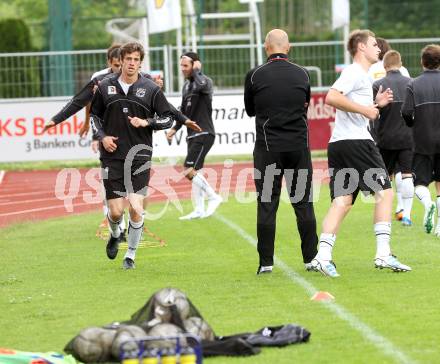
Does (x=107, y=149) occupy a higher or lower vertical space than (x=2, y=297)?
higher

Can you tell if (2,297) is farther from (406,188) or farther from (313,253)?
(406,188)

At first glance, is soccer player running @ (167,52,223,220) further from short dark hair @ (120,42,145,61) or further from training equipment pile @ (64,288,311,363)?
training equipment pile @ (64,288,311,363)

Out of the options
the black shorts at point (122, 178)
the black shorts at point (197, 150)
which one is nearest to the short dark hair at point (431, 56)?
the black shorts at point (122, 178)

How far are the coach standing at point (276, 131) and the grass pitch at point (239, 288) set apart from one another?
1.96 ft

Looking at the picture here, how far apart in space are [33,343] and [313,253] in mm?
3750

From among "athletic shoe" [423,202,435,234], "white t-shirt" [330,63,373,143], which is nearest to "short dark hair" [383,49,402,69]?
"athletic shoe" [423,202,435,234]

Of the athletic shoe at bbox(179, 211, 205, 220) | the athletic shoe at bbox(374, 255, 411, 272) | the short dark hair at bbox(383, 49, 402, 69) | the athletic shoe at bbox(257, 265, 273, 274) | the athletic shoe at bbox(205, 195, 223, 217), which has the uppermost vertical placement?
the short dark hair at bbox(383, 49, 402, 69)

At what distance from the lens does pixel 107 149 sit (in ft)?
36.0

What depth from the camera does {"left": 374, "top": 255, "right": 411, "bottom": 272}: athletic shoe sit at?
33.6 ft

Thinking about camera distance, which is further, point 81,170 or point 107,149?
point 81,170

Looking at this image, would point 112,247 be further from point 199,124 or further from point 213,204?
point 213,204

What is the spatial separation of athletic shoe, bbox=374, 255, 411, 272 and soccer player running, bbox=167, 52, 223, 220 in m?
5.67

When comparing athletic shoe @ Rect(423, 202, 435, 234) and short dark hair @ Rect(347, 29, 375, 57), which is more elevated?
short dark hair @ Rect(347, 29, 375, 57)

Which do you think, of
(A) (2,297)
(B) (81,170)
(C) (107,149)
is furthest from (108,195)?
(B) (81,170)
